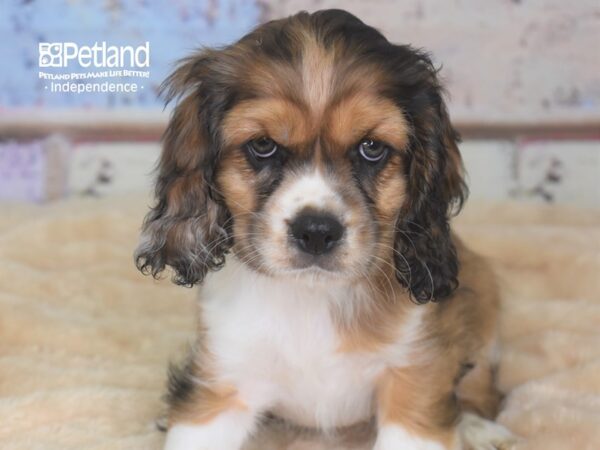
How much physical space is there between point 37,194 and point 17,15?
935 mm

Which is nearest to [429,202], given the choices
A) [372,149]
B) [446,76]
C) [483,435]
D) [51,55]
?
[372,149]

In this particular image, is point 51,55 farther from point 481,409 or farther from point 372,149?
point 481,409

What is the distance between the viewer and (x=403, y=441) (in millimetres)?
2406

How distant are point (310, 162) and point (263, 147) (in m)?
Result: 0.12

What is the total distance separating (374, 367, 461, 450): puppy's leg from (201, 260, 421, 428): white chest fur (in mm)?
63

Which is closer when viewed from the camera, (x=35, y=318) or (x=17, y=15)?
(x=35, y=318)

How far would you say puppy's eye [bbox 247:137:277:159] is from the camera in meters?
2.20

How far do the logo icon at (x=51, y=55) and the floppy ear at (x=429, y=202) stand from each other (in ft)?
7.21

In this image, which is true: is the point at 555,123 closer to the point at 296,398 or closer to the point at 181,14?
the point at 181,14

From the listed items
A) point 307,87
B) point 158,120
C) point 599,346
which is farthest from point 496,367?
point 158,120

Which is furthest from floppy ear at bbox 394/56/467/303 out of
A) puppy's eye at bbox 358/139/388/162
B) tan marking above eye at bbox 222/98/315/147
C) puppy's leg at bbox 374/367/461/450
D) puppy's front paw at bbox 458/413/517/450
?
puppy's front paw at bbox 458/413/517/450

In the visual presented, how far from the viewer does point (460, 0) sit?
4488 mm

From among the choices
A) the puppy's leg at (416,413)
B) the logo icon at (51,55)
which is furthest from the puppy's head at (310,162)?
the logo icon at (51,55)

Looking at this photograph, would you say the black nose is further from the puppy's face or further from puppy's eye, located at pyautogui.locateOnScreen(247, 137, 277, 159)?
puppy's eye, located at pyautogui.locateOnScreen(247, 137, 277, 159)
